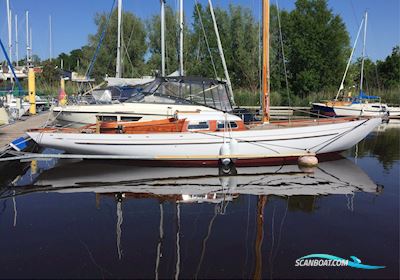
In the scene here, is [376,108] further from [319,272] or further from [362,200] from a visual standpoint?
[319,272]

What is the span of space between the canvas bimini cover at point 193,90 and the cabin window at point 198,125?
9.83 ft

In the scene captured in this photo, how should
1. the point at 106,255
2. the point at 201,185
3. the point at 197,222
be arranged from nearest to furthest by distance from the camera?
1. the point at 106,255
2. the point at 197,222
3. the point at 201,185

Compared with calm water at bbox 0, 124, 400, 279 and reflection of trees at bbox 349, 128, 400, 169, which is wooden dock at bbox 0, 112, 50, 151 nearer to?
calm water at bbox 0, 124, 400, 279

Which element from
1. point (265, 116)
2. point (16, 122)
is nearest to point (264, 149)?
point (265, 116)

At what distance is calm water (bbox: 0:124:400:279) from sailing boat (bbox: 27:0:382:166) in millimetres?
559

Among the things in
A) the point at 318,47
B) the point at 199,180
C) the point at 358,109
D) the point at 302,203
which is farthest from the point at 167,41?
the point at 302,203

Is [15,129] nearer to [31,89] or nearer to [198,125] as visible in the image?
[31,89]

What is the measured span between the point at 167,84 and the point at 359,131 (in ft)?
25.8

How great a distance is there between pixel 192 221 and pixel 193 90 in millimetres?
8582

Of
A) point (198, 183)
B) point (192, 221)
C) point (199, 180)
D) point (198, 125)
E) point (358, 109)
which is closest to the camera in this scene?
point (192, 221)

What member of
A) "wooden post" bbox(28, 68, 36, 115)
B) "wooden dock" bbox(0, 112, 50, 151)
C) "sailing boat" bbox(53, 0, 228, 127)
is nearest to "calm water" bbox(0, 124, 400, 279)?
"wooden dock" bbox(0, 112, 50, 151)

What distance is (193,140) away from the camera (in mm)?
12289

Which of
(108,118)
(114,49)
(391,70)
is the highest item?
(114,49)

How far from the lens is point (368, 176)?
1228 centimetres
